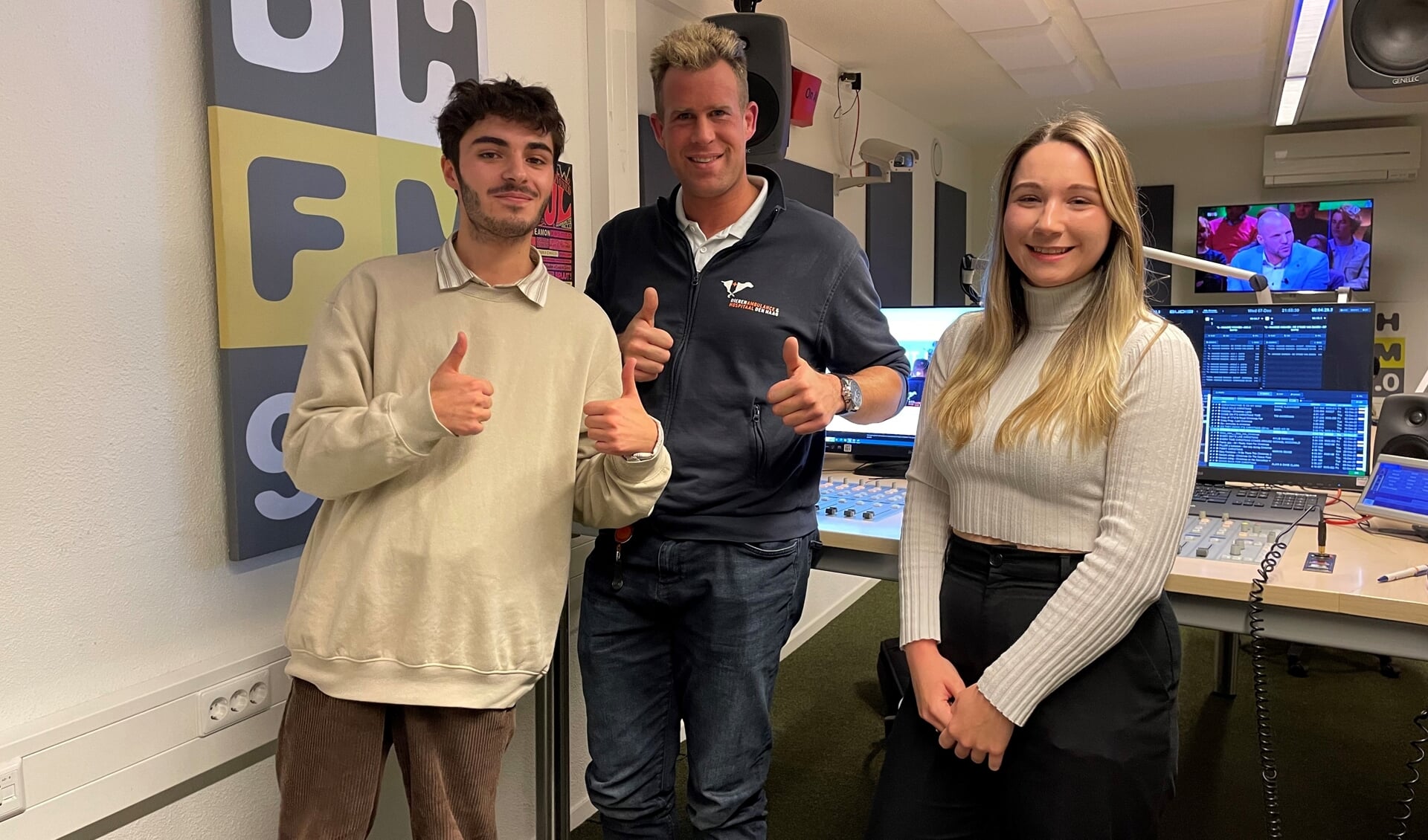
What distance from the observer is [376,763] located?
4.42 ft

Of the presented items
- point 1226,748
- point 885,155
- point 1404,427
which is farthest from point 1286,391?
point 885,155

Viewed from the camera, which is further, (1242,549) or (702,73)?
(1242,549)

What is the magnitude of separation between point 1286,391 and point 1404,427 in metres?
0.25

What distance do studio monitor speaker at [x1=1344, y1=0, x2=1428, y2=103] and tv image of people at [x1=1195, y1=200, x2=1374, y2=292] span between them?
427 cm

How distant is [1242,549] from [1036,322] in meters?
0.73

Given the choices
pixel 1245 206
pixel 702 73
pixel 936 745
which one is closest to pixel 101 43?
pixel 702 73

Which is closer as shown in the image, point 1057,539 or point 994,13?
point 1057,539

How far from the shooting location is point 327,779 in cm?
132

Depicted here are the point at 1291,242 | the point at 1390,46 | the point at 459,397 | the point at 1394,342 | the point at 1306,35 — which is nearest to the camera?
the point at 459,397

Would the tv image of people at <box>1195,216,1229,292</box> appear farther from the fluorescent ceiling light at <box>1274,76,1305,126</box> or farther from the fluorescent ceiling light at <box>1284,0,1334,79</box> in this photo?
the fluorescent ceiling light at <box>1284,0,1334,79</box>

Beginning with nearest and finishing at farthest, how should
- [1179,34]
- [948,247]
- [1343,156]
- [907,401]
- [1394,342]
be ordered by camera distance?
[907,401], [1179,34], [948,247], [1343,156], [1394,342]

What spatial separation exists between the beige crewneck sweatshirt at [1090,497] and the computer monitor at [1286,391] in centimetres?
108

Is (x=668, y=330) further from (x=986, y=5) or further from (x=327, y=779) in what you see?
(x=986, y=5)

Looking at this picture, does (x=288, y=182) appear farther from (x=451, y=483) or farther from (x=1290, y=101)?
(x=1290, y=101)
